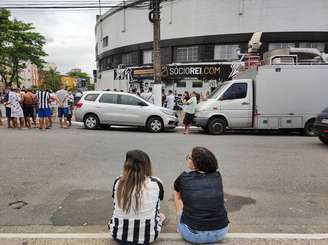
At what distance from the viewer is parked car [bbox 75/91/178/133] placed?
589 inches

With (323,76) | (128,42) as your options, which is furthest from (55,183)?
(128,42)

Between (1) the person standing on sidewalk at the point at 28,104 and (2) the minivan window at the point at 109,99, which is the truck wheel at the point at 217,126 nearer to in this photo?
(2) the minivan window at the point at 109,99

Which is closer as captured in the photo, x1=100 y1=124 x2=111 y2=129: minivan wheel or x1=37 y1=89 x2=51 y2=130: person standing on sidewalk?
x1=37 y1=89 x2=51 y2=130: person standing on sidewalk

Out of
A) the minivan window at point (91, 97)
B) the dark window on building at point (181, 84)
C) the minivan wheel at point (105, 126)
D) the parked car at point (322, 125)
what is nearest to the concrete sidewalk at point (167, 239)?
the parked car at point (322, 125)

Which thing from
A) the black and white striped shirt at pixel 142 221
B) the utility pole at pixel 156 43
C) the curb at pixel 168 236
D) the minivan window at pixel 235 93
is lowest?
the curb at pixel 168 236

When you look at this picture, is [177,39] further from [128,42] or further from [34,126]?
[34,126]

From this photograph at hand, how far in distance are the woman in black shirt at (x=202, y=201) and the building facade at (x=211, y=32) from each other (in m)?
23.7

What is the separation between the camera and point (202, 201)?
362 cm

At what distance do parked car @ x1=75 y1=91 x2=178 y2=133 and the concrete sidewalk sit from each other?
1091 centimetres

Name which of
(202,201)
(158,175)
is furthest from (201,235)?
(158,175)

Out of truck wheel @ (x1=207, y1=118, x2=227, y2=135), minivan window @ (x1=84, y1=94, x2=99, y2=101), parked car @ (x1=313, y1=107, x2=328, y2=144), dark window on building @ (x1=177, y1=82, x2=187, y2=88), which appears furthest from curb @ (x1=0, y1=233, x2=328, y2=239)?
dark window on building @ (x1=177, y1=82, x2=187, y2=88)

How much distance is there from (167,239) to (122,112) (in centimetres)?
1125

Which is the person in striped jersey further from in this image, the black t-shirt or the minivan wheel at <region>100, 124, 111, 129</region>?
the minivan wheel at <region>100, 124, 111, 129</region>

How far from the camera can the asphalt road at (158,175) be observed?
4805 mm
